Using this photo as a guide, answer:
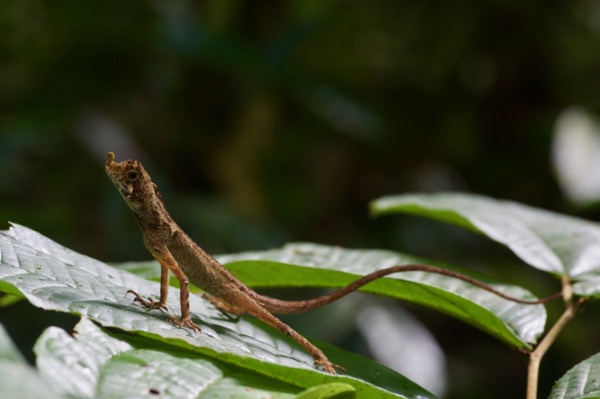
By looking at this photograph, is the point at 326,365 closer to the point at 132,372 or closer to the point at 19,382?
the point at 132,372

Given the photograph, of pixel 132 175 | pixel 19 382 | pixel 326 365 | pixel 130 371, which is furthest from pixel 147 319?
pixel 132 175

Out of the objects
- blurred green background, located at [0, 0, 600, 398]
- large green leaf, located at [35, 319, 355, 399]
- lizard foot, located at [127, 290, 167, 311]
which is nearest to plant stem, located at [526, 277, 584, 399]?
large green leaf, located at [35, 319, 355, 399]

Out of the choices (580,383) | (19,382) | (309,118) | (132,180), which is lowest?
(580,383)

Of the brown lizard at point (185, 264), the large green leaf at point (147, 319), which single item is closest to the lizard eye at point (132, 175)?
the brown lizard at point (185, 264)

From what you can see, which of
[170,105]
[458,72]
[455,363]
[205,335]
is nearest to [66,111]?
[170,105]

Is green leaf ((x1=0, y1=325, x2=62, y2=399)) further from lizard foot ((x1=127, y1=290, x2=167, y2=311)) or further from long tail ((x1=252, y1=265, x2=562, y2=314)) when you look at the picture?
long tail ((x1=252, y1=265, x2=562, y2=314))

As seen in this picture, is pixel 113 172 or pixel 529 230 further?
pixel 529 230

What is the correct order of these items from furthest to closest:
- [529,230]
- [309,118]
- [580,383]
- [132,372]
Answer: [309,118], [529,230], [580,383], [132,372]
